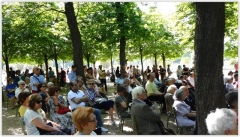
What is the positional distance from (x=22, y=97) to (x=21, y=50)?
42.9ft

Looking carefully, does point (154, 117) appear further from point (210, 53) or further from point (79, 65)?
point (79, 65)

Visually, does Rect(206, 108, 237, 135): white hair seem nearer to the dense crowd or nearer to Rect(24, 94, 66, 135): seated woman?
the dense crowd

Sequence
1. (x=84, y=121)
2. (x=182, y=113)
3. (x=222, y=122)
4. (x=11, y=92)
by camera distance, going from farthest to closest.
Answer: (x=11, y=92)
(x=182, y=113)
(x=84, y=121)
(x=222, y=122)

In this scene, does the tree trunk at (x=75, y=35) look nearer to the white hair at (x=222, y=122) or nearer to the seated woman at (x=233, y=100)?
the seated woman at (x=233, y=100)

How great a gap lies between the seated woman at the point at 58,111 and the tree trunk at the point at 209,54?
287 centimetres

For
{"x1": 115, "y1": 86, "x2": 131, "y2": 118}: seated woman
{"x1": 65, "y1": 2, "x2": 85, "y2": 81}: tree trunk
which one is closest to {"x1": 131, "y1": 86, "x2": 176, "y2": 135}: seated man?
{"x1": 115, "y1": 86, "x2": 131, "y2": 118}: seated woman

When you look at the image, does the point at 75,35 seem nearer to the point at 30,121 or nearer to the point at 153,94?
the point at 153,94

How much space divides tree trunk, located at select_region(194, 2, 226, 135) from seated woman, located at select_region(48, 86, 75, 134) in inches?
113

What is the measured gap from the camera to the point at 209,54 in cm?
423

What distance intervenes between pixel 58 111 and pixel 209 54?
→ 11.5ft

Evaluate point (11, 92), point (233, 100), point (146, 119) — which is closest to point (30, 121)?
point (146, 119)

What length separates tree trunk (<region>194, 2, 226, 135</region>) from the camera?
4191 millimetres

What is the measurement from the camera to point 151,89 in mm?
9281

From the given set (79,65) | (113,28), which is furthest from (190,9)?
(79,65)
